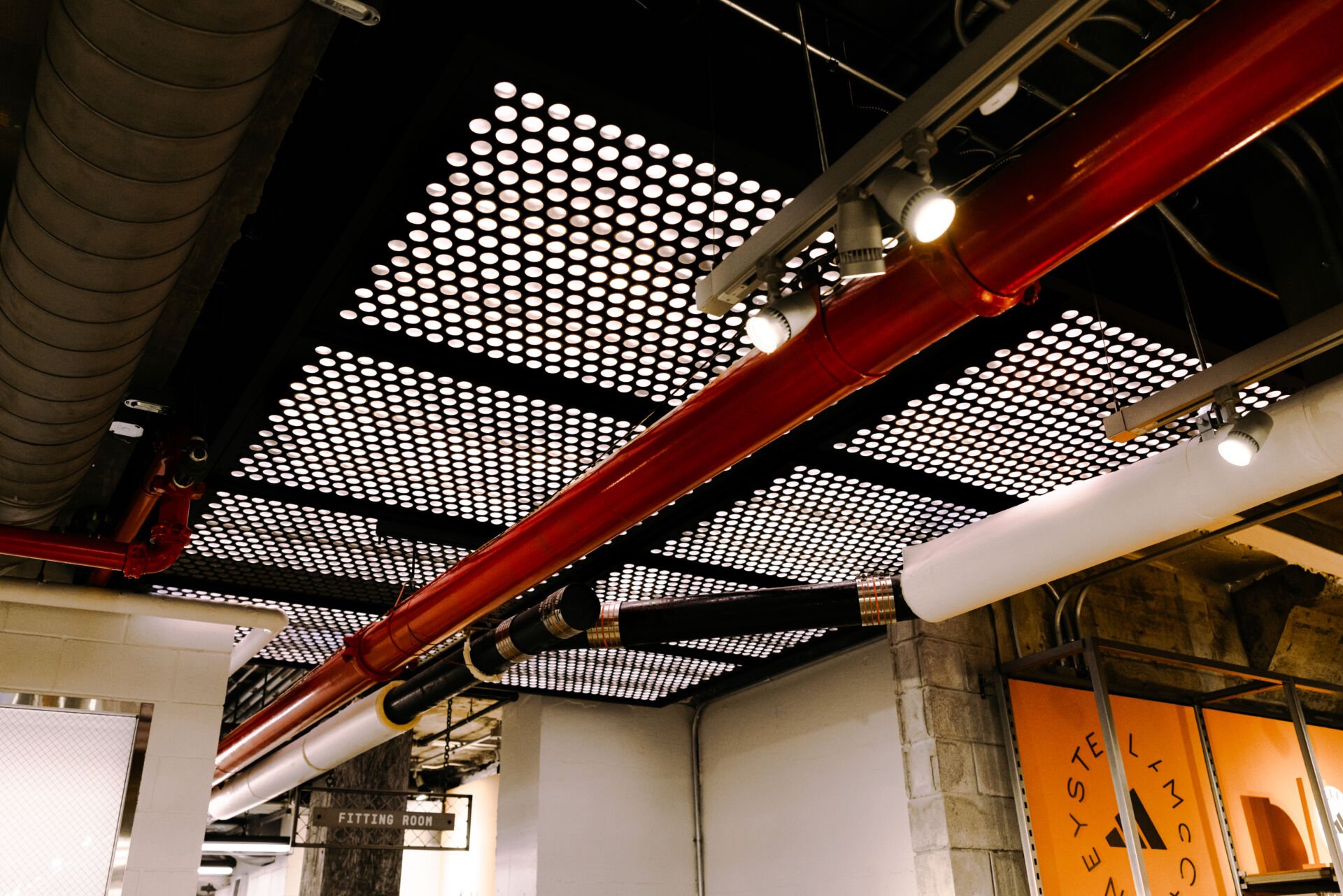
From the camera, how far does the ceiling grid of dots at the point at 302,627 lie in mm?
5461

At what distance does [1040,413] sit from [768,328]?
7.28ft

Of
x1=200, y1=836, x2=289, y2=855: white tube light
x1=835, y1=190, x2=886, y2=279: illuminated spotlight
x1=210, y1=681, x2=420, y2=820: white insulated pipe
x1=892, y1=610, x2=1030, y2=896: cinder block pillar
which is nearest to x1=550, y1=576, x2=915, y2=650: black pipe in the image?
x1=210, y1=681, x2=420, y2=820: white insulated pipe

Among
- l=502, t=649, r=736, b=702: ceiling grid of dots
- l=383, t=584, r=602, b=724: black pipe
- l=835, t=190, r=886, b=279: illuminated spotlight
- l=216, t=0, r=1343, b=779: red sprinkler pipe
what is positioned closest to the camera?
l=216, t=0, r=1343, b=779: red sprinkler pipe

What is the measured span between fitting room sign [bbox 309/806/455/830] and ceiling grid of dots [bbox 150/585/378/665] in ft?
3.71

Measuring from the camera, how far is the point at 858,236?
1.84 m

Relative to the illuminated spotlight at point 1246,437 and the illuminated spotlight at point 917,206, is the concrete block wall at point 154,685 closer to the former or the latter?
the illuminated spotlight at point 917,206

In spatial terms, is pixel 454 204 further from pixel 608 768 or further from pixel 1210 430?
pixel 608 768

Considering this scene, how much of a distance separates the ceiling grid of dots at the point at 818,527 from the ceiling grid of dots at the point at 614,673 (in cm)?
167

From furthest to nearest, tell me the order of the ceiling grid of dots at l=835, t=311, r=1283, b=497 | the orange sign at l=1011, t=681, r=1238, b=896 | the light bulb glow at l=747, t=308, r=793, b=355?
the orange sign at l=1011, t=681, r=1238, b=896, the ceiling grid of dots at l=835, t=311, r=1283, b=497, the light bulb glow at l=747, t=308, r=793, b=355

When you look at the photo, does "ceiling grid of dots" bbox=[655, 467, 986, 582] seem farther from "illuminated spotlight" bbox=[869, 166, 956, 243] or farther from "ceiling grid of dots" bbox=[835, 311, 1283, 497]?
"illuminated spotlight" bbox=[869, 166, 956, 243]

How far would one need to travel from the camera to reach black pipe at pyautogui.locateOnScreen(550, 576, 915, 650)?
3.72m

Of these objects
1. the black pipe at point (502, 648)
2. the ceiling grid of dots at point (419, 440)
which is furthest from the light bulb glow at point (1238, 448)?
the black pipe at point (502, 648)

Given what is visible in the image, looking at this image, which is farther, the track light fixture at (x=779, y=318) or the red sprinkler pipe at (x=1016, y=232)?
the track light fixture at (x=779, y=318)

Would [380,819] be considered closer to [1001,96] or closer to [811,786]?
[811,786]
